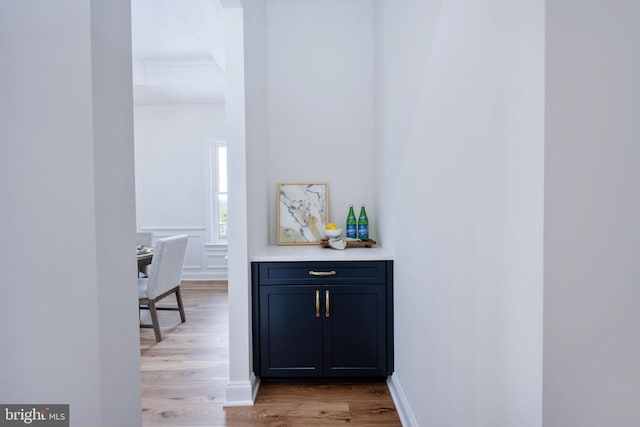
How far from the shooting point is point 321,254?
2475mm

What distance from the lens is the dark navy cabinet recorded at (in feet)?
7.94

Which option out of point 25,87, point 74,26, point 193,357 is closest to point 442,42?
point 74,26

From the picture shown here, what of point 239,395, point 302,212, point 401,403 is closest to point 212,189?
point 302,212

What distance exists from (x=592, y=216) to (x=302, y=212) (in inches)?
93.2

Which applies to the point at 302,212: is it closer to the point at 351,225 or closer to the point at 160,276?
the point at 351,225

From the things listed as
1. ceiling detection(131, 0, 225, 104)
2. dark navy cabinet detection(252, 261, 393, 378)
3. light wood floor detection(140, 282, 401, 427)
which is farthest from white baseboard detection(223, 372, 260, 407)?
ceiling detection(131, 0, 225, 104)

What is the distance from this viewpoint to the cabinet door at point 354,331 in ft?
7.95

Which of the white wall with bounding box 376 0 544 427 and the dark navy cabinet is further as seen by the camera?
the dark navy cabinet

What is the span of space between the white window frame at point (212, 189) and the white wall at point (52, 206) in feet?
17.5

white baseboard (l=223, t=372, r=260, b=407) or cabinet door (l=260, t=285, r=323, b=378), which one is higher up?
cabinet door (l=260, t=285, r=323, b=378)

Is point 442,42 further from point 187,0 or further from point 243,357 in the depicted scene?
point 187,0

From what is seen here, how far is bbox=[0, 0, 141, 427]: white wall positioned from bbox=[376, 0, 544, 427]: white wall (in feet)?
2.96

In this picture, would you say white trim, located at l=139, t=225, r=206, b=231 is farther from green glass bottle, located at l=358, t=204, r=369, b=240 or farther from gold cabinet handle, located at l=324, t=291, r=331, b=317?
gold cabinet handle, located at l=324, t=291, r=331, b=317

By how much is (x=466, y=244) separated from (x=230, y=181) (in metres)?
1.54
